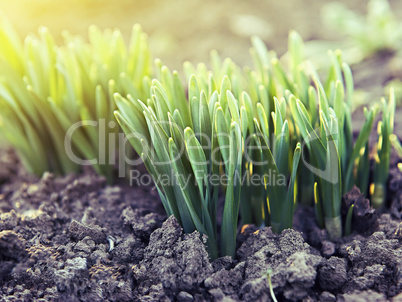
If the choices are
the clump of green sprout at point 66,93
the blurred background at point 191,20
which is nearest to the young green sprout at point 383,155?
the clump of green sprout at point 66,93

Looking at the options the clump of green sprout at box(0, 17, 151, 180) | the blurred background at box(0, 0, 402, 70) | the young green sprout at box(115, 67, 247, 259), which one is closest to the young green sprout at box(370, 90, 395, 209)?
the young green sprout at box(115, 67, 247, 259)

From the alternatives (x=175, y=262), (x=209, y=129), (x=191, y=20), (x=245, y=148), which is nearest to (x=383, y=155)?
(x=245, y=148)

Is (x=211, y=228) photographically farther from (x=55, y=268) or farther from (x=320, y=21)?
(x=320, y=21)

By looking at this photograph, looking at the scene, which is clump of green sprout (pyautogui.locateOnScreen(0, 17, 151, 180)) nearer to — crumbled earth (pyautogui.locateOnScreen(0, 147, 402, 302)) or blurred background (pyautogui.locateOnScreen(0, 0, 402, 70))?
crumbled earth (pyautogui.locateOnScreen(0, 147, 402, 302))

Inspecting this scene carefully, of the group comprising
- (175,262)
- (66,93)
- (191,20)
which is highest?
(191,20)

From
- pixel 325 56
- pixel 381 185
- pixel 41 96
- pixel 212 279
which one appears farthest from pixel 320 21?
pixel 212 279

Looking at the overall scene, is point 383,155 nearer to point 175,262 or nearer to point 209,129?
point 209,129
